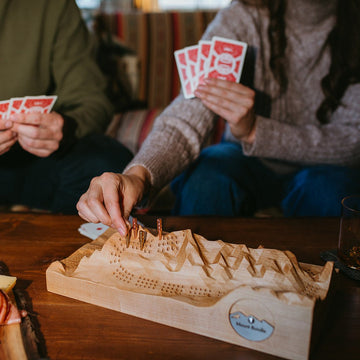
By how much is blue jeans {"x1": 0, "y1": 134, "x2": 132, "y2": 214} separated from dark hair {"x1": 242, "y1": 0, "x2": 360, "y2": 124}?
1.95ft

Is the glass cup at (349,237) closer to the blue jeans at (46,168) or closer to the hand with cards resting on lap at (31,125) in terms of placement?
the blue jeans at (46,168)

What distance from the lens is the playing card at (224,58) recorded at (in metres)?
1.29

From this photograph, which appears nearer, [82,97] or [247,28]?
[247,28]

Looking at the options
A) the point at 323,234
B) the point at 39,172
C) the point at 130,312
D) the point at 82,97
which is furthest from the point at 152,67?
the point at 130,312

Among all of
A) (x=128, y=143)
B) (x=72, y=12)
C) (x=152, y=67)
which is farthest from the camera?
(x=152, y=67)

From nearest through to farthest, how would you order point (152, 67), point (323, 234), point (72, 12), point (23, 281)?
point (23, 281)
point (323, 234)
point (72, 12)
point (152, 67)

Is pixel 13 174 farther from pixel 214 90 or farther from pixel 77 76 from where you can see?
pixel 214 90

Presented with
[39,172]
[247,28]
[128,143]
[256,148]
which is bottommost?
[128,143]

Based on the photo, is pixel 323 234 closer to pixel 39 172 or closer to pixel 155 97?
pixel 39 172

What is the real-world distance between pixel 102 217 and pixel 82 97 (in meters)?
0.81

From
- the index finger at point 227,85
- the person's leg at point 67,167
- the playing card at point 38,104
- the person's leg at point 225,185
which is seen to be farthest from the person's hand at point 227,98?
the playing card at point 38,104

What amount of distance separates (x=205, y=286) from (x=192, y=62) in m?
0.81

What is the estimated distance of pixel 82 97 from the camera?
1530mm

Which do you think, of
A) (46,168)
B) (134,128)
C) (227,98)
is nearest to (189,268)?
(227,98)
